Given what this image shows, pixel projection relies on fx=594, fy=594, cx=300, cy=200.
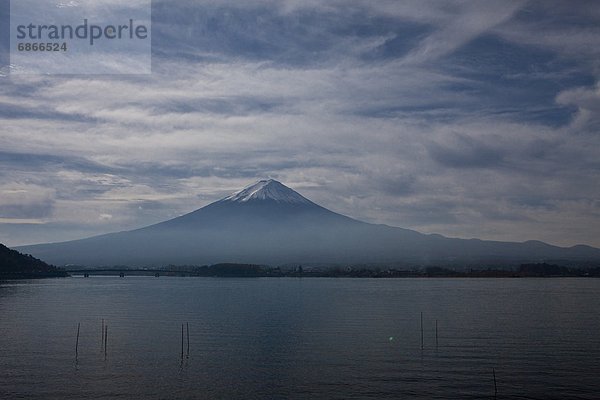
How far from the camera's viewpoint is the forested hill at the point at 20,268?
160 metres

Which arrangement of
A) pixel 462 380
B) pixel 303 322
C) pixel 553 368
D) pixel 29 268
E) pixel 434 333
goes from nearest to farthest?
1. pixel 462 380
2. pixel 553 368
3. pixel 434 333
4. pixel 303 322
5. pixel 29 268

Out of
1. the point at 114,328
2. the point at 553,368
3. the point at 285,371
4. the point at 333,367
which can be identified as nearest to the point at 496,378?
the point at 553,368

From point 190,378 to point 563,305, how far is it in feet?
188

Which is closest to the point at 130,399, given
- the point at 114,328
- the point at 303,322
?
the point at 114,328

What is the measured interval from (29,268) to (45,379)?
15392 centimetres

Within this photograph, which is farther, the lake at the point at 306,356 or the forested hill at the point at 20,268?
the forested hill at the point at 20,268

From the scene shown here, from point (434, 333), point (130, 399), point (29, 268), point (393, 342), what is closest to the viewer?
point (130, 399)

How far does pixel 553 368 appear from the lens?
33.2 m

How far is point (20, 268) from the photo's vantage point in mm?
166125

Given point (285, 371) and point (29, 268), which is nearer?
point (285, 371)

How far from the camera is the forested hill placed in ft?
526

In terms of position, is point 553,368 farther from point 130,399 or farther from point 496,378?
point 130,399

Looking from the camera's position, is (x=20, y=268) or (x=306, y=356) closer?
(x=306, y=356)

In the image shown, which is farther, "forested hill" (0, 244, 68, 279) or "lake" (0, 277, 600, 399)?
"forested hill" (0, 244, 68, 279)
